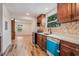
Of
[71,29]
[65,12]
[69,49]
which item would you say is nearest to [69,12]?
[65,12]

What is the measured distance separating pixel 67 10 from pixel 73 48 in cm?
124

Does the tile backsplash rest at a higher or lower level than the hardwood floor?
higher

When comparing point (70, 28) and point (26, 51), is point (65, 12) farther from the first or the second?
point (26, 51)

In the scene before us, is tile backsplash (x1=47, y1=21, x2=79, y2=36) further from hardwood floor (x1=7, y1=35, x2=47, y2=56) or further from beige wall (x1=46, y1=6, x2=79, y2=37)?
hardwood floor (x1=7, y1=35, x2=47, y2=56)

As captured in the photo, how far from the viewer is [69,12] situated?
10.3ft

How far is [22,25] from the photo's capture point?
635 inches

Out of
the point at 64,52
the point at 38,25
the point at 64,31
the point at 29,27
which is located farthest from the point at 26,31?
the point at 64,52

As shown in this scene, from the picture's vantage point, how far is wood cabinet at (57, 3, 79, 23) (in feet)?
9.33

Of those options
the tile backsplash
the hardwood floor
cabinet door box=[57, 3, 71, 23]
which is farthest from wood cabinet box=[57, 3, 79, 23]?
the hardwood floor

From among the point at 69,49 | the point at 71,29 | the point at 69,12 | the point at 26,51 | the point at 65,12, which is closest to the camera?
the point at 69,49

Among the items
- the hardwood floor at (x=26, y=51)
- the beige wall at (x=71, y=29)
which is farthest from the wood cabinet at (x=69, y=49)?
the hardwood floor at (x=26, y=51)

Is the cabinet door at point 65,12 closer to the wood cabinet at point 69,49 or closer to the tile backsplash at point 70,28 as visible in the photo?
the tile backsplash at point 70,28

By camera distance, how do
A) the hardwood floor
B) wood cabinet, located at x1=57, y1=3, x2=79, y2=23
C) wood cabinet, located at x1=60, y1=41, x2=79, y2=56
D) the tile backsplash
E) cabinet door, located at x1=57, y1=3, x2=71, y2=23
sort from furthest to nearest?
the hardwood floor < the tile backsplash < cabinet door, located at x1=57, y1=3, x2=71, y2=23 < wood cabinet, located at x1=57, y1=3, x2=79, y2=23 < wood cabinet, located at x1=60, y1=41, x2=79, y2=56

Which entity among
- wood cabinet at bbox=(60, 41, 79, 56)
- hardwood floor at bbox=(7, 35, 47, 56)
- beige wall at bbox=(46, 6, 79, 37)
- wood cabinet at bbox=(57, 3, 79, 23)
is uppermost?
wood cabinet at bbox=(57, 3, 79, 23)
